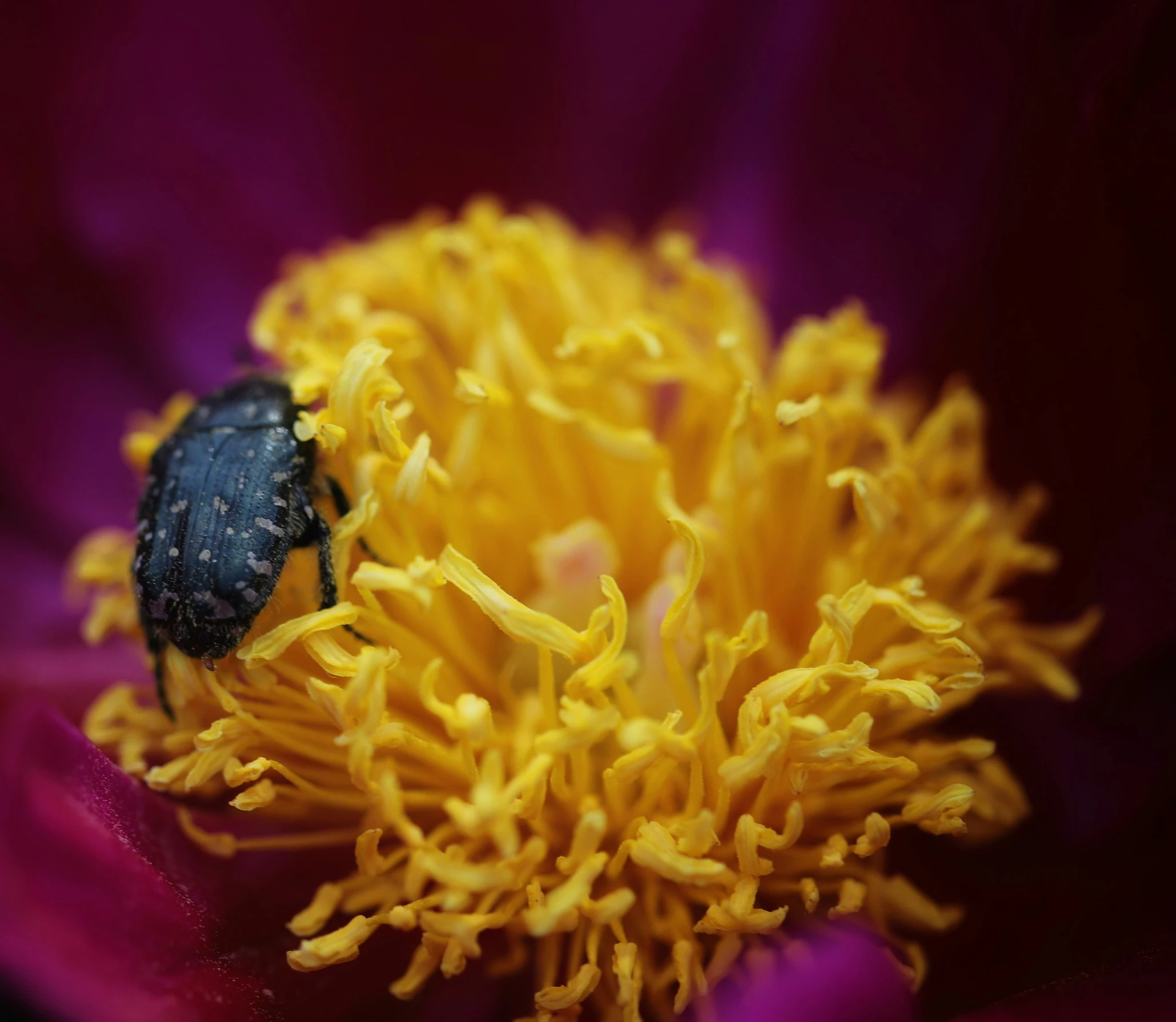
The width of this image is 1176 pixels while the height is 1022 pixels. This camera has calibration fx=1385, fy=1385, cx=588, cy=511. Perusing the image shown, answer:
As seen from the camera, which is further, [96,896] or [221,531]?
[221,531]

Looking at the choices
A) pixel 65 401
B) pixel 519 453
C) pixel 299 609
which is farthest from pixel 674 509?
pixel 65 401

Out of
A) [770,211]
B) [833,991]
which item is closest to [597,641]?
[833,991]

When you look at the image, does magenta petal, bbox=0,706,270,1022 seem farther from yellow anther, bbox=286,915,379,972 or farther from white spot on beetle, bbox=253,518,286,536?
white spot on beetle, bbox=253,518,286,536

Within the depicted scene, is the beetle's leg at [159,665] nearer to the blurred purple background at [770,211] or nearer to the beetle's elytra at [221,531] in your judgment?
the beetle's elytra at [221,531]

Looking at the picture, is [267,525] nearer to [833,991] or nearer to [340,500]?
[340,500]

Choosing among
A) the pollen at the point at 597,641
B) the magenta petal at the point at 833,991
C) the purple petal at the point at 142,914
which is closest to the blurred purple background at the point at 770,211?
the pollen at the point at 597,641
